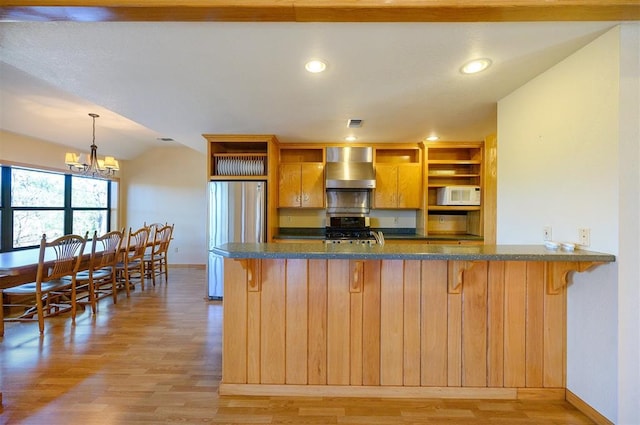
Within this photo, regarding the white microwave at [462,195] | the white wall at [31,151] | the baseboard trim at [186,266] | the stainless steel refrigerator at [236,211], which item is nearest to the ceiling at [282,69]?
the white wall at [31,151]

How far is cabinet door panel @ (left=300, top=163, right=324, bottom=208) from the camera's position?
13.7ft

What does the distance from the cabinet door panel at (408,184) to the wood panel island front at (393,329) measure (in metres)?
2.39

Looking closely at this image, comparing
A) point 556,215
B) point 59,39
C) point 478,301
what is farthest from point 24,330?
point 556,215

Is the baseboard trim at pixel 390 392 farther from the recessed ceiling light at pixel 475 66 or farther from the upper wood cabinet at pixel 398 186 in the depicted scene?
the upper wood cabinet at pixel 398 186

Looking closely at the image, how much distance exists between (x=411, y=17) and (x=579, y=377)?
7.79 ft

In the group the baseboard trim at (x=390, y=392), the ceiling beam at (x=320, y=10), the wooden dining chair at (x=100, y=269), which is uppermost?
the ceiling beam at (x=320, y=10)

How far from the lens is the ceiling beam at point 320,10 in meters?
1.29

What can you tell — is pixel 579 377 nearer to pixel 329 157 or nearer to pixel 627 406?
pixel 627 406

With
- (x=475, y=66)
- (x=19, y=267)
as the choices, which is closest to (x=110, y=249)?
(x=19, y=267)

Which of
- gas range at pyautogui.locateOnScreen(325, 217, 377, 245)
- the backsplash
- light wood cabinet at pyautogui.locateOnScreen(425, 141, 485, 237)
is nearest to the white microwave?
light wood cabinet at pyautogui.locateOnScreen(425, 141, 485, 237)

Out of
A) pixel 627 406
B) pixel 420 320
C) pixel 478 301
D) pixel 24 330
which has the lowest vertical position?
pixel 24 330

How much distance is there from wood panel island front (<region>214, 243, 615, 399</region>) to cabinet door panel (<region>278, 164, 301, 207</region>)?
7.72 ft

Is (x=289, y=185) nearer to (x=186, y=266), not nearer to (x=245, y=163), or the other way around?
(x=245, y=163)

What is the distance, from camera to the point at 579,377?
1730 millimetres
